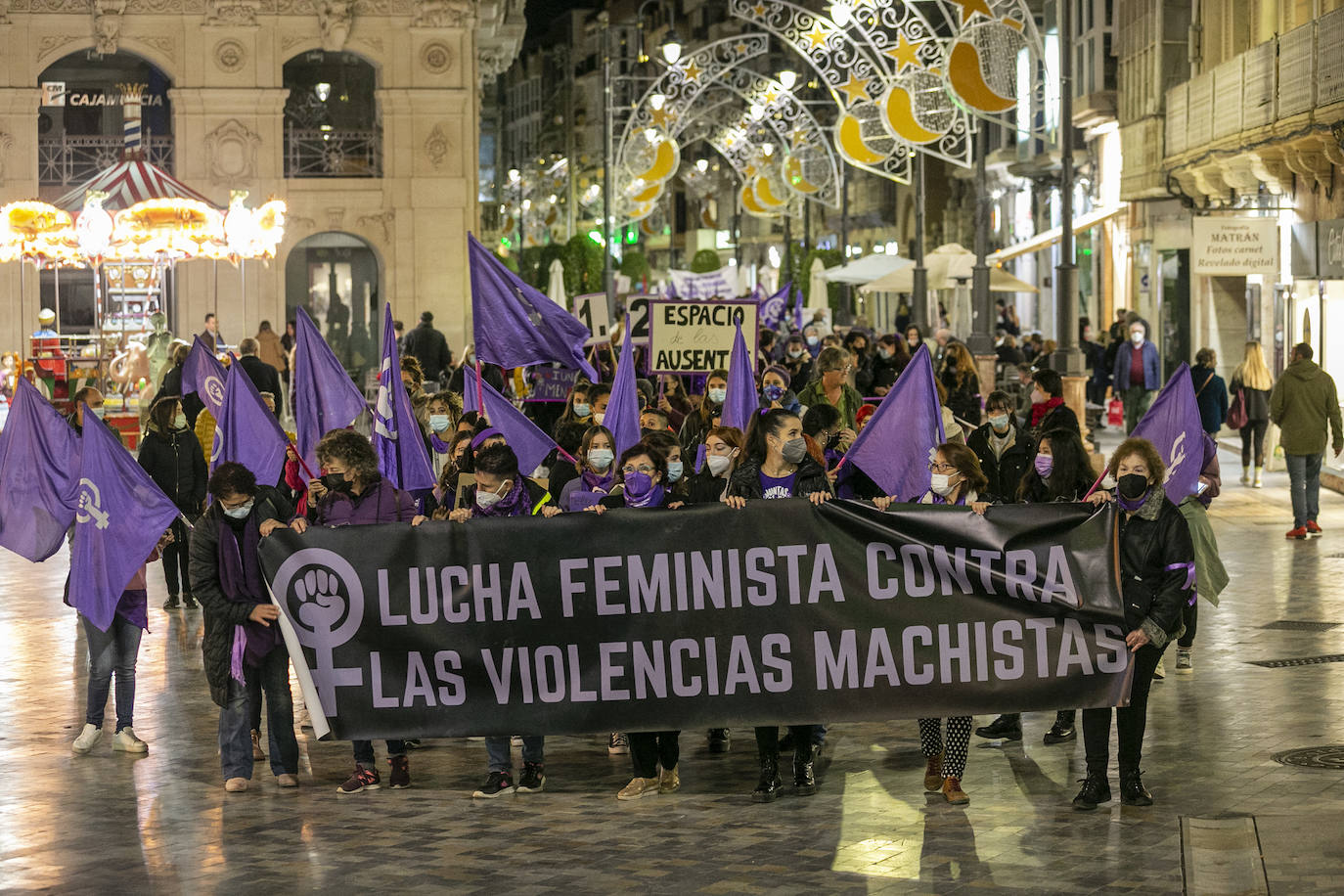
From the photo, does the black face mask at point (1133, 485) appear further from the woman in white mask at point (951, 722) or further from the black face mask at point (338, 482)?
the black face mask at point (338, 482)

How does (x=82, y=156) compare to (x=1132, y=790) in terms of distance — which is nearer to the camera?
(x=1132, y=790)

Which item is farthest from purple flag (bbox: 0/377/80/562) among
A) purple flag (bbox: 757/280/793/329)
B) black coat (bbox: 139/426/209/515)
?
purple flag (bbox: 757/280/793/329)

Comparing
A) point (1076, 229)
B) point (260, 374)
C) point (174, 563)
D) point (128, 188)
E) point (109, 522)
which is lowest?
point (174, 563)

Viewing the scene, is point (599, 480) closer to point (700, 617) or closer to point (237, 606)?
point (700, 617)

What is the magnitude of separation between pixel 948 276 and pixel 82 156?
18114 mm

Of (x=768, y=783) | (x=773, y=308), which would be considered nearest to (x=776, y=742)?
(x=768, y=783)

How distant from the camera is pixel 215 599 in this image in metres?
9.34

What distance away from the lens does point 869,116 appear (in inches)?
1469

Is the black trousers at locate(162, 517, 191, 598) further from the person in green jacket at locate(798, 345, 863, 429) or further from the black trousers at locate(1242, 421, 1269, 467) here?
the black trousers at locate(1242, 421, 1269, 467)

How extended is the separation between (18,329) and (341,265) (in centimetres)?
662

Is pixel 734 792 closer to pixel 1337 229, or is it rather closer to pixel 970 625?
pixel 970 625

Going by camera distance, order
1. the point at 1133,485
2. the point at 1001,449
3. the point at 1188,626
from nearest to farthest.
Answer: the point at 1133,485
the point at 1188,626
the point at 1001,449

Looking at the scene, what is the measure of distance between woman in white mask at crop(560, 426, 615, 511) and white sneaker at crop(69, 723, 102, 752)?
103 inches

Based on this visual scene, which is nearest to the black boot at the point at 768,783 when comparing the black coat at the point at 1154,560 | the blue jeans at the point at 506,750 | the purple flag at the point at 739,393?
the blue jeans at the point at 506,750
